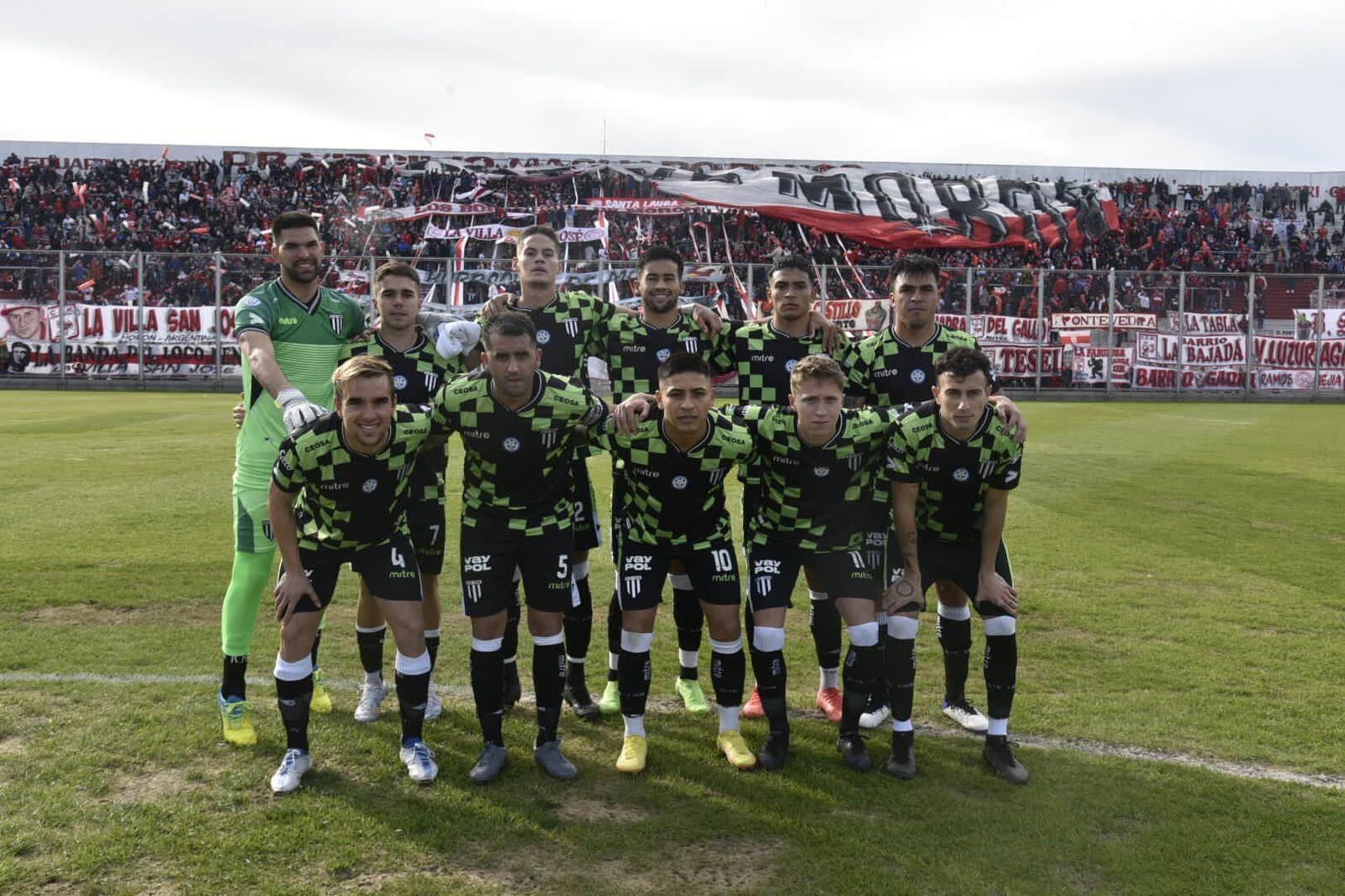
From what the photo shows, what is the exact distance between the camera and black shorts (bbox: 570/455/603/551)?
17.6 ft

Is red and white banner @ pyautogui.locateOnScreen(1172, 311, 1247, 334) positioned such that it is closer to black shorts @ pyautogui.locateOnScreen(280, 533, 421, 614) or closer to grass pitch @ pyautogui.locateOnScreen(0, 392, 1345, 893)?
grass pitch @ pyautogui.locateOnScreen(0, 392, 1345, 893)

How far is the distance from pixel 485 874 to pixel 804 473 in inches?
87.1

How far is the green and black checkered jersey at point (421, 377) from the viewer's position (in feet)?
16.9

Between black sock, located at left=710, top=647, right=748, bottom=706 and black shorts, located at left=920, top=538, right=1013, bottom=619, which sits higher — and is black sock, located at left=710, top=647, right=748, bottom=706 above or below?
below

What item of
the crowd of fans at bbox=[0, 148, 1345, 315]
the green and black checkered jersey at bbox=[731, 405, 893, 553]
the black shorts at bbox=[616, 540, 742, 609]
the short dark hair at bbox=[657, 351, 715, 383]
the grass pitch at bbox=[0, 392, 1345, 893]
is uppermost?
the crowd of fans at bbox=[0, 148, 1345, 315]

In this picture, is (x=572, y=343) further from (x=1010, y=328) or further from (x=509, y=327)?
(x=1010, y=328)

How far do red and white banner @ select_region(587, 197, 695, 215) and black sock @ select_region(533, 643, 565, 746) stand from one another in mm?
33220

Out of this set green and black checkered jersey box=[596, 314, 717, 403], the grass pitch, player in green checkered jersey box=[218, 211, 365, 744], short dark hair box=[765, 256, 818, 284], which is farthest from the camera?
green and black checkered jersey box=[596, 314, 717, 403]

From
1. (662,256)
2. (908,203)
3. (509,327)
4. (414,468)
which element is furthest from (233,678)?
(908,203)

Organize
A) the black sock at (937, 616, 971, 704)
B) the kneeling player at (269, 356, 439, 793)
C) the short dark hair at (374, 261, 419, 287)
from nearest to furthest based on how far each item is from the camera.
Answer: the kneeling player at (269, 356, 439, 793)
the black sock at (937, 616, 971, 704)
the short dark hair at (374, 261, 419, 287)

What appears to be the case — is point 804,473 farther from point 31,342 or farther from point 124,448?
point 31,342

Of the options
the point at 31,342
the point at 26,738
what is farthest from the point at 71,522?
the point at 31,342

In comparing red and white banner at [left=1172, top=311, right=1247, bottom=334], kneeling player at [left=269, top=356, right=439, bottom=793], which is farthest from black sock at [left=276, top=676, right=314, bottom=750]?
red and white banner at [left=1172, top=311, right=1247, bottom=334]

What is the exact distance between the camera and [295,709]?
4340 mm
